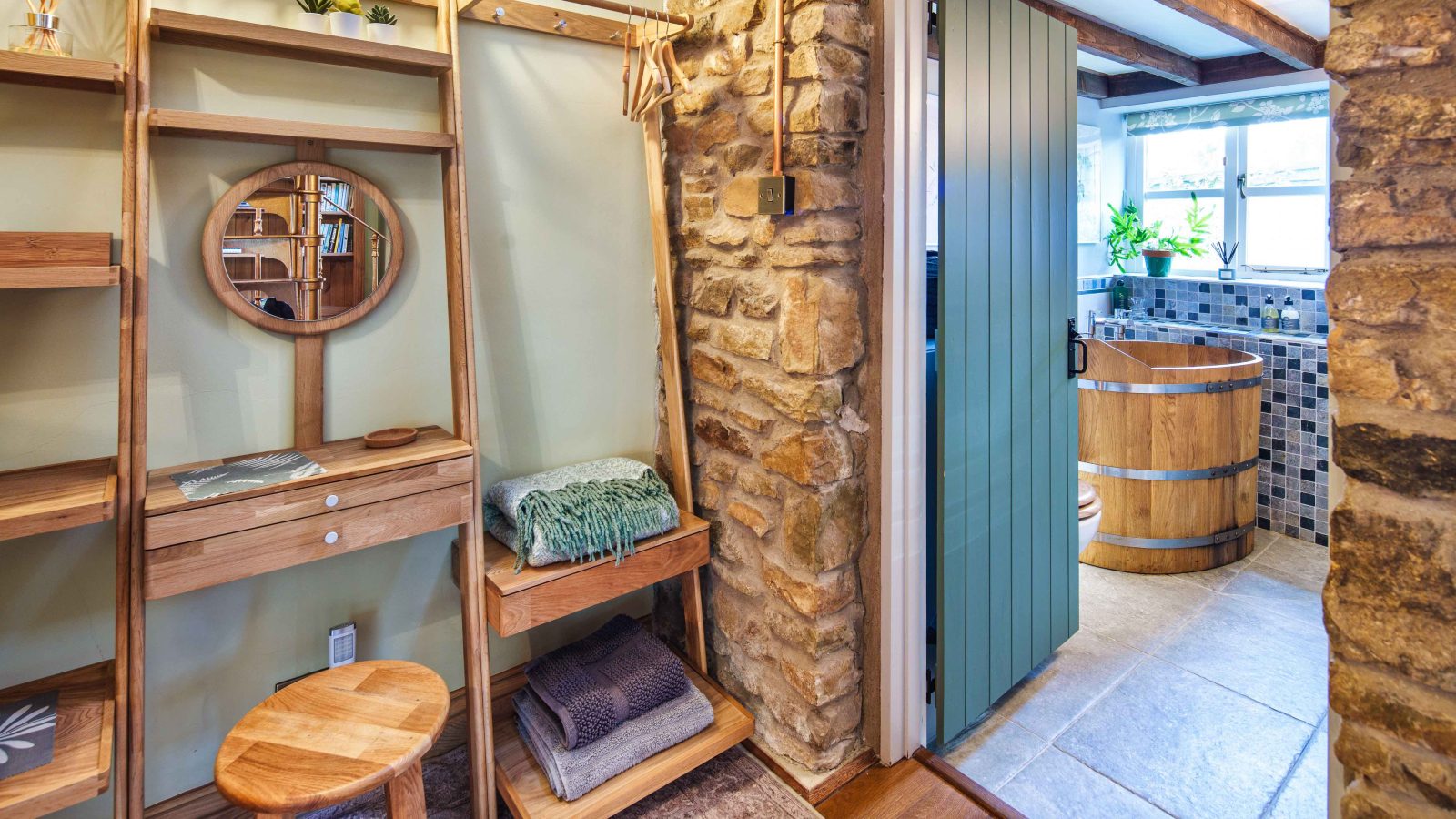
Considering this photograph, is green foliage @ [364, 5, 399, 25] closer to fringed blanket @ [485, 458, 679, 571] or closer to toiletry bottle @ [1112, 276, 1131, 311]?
fringed blanket @ [485, 458, 679, 571]

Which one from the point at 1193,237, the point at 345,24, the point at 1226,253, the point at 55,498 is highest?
the point at 1193,237

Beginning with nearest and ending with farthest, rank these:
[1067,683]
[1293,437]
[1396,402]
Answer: [1396,402]
[1067,683]
[1293,437]

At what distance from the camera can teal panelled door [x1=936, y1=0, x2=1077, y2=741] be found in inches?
74.0

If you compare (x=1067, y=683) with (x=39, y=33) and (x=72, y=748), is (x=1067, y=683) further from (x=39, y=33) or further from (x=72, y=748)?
(x=39, y=33)

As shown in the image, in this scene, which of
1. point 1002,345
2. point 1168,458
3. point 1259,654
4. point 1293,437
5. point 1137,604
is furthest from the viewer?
point 1293,437

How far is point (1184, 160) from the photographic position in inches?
193

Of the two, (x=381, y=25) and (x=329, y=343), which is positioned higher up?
(x=381, y=25)

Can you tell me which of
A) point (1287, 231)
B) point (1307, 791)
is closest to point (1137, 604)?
point (1307, 791)

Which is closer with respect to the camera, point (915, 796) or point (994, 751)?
point (915, 796)

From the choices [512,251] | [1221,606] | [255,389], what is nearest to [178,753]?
[255,389]

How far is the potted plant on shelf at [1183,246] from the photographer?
15.5ft

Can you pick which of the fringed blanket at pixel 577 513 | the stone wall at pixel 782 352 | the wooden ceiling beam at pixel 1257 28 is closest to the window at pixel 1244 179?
the wooden ceiling beam at pixel 1257 28

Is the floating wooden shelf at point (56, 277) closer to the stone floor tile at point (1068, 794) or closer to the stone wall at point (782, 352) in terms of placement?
the stone wall at point (782, 352)

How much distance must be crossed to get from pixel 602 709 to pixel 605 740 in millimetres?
68
